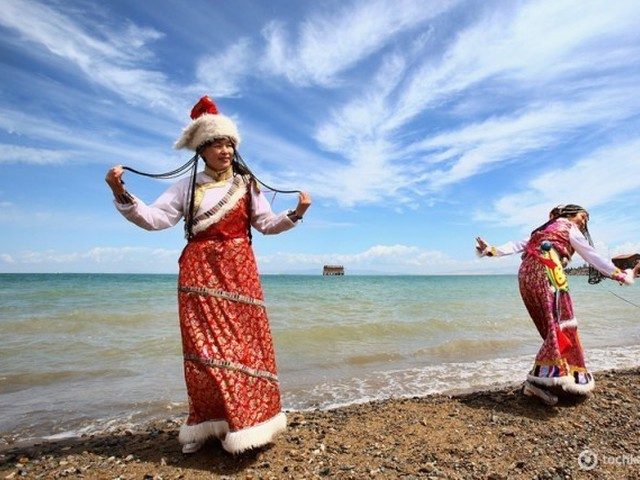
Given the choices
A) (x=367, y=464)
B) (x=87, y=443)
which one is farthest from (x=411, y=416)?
(x=87, y=443)

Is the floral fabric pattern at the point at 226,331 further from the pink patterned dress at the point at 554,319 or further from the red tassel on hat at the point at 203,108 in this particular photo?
the pink patterned dress at the point at 554,319

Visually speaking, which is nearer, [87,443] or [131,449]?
[131,449]

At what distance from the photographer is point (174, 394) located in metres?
6.30

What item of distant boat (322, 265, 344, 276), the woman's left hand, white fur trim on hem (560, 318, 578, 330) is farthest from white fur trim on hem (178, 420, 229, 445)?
distant boat (322, 265, 344, 276)

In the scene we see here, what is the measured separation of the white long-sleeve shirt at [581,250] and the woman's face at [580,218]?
0.39ft

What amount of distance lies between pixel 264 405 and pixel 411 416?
6.27ft

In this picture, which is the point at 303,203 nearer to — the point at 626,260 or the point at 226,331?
the point at 226,331

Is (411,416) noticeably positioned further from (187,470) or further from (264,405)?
(187,470)

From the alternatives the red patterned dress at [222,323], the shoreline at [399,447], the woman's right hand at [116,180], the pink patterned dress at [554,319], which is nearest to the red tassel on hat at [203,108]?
the red patterned dress at [222,323]

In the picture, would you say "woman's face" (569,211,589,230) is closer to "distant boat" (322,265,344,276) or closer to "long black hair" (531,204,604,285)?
"long black hair" (531,204,604,285)

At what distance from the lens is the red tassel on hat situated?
3.47 meters

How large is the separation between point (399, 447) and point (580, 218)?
3.29 metres

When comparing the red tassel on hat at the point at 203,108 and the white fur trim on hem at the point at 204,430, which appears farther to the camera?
the red tassel on hat at the point at 203,108

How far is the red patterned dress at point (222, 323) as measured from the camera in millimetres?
3074
